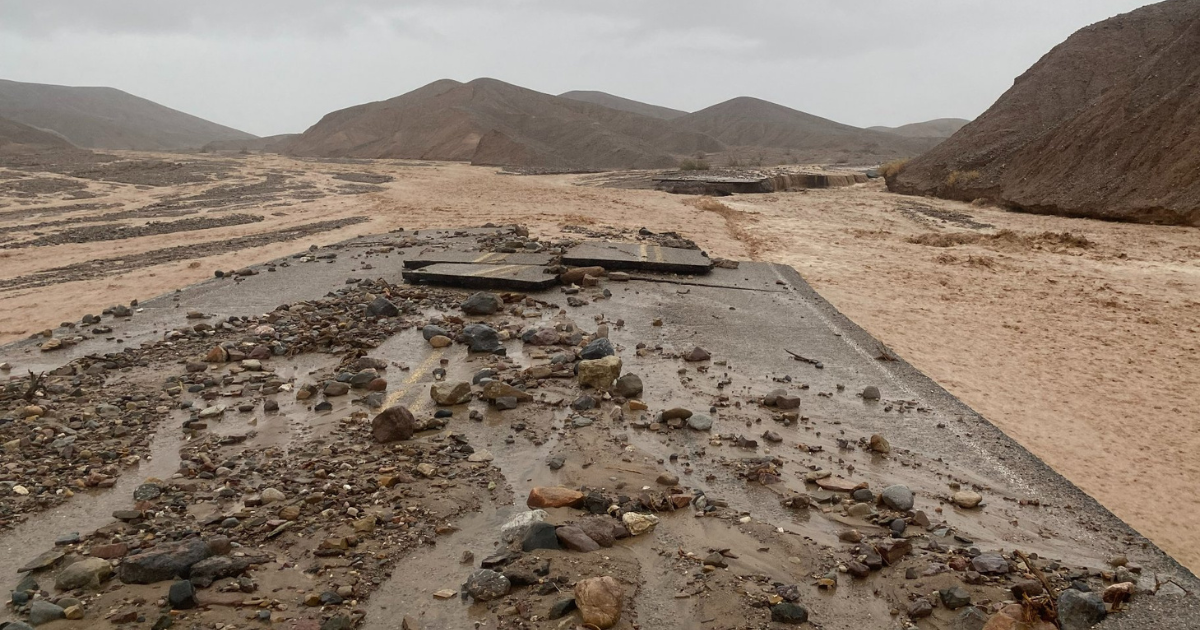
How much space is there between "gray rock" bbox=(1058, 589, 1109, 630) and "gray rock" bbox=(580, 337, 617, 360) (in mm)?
3640

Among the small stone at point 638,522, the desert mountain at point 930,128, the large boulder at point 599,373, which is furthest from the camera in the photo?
the desert mountain at point 930,128

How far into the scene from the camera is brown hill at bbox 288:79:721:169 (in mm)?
49719

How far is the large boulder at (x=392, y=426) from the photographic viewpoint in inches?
168

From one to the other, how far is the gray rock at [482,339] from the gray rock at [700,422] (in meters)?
2.15

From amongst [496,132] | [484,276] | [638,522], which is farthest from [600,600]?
[496,132]

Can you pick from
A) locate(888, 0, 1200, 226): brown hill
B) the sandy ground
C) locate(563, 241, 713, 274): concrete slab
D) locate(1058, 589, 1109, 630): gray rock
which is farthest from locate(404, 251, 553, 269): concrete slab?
locate(888, 0, 1200, 226): brown hill

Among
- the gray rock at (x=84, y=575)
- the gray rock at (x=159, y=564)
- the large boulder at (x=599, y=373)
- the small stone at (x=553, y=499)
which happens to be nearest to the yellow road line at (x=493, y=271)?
the large boulder at (x=599, y=373)

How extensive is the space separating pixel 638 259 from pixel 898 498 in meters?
6.64

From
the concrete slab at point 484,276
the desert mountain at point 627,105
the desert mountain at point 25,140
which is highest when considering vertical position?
the desert mountain at point 627,105

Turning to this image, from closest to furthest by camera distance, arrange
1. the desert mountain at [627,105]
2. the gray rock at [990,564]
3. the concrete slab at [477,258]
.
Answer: the gray rock at [990,564]
the concrete slab at [477,258]
the desert mountain at [627,105]

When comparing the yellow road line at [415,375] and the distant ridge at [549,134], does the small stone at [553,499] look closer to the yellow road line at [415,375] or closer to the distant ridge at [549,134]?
the yellow road line at [415,375]

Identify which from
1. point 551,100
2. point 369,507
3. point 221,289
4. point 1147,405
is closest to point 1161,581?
point 1147,405

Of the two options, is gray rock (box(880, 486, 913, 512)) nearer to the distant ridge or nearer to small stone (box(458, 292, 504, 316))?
small stone (box(458, 292, 504, 316))

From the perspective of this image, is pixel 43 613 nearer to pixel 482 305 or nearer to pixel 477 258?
pixel 482 305
